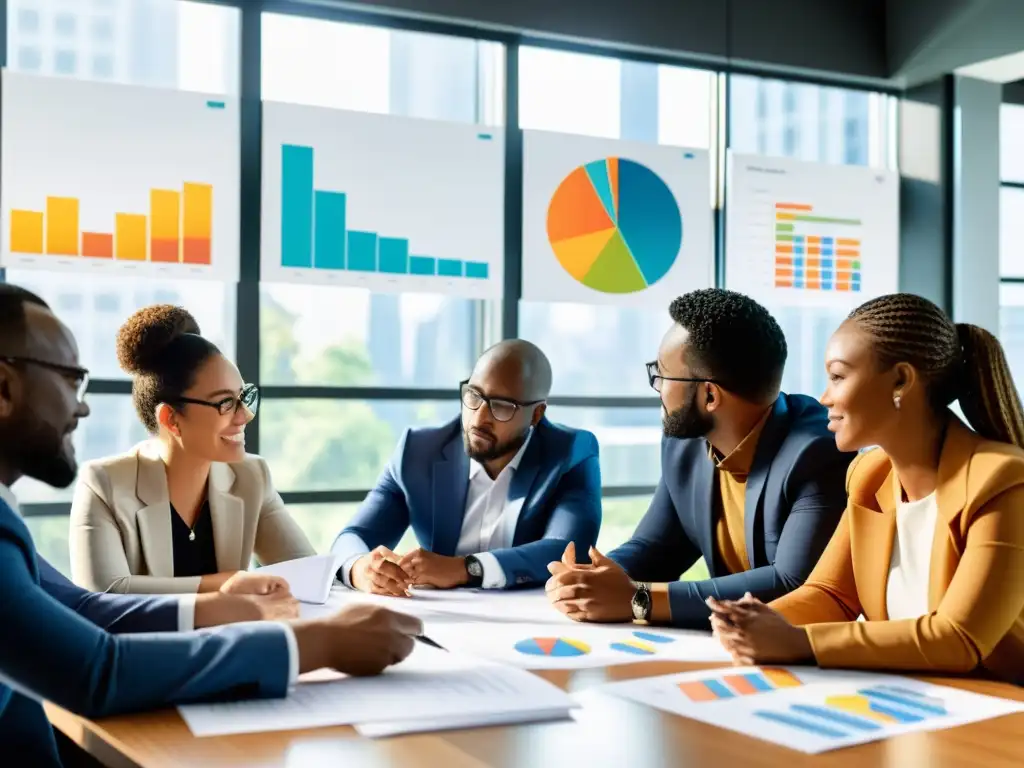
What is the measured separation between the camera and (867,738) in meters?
1.36

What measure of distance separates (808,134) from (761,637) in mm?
5159

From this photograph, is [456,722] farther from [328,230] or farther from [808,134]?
[808,134]

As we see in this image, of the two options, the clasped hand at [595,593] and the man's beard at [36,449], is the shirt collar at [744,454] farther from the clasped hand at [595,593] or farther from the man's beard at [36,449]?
the man's beard at [36,449]

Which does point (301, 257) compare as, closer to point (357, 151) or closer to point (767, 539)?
point (357, 151)

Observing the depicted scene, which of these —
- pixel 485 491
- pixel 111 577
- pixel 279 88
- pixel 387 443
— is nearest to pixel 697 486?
pixel 485 491

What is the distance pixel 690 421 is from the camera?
276 centimetres

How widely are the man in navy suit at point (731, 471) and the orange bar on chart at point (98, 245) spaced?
2.72 metres

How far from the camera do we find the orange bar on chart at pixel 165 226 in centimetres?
466

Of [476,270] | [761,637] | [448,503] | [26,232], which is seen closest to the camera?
[761,637]

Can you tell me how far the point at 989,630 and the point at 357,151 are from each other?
3.95 m

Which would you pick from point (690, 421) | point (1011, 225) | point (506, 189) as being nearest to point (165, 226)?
point (506, 189)

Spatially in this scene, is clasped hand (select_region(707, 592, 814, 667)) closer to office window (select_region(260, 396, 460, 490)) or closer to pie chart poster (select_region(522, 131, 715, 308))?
office window (select_region(260, 396, 460, 490))

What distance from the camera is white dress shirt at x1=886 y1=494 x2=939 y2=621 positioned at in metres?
1.97

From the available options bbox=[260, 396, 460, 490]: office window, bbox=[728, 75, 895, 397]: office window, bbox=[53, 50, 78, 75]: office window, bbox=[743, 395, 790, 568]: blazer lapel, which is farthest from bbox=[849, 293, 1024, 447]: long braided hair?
bbox=[728, 75, 895, 397]: office window
